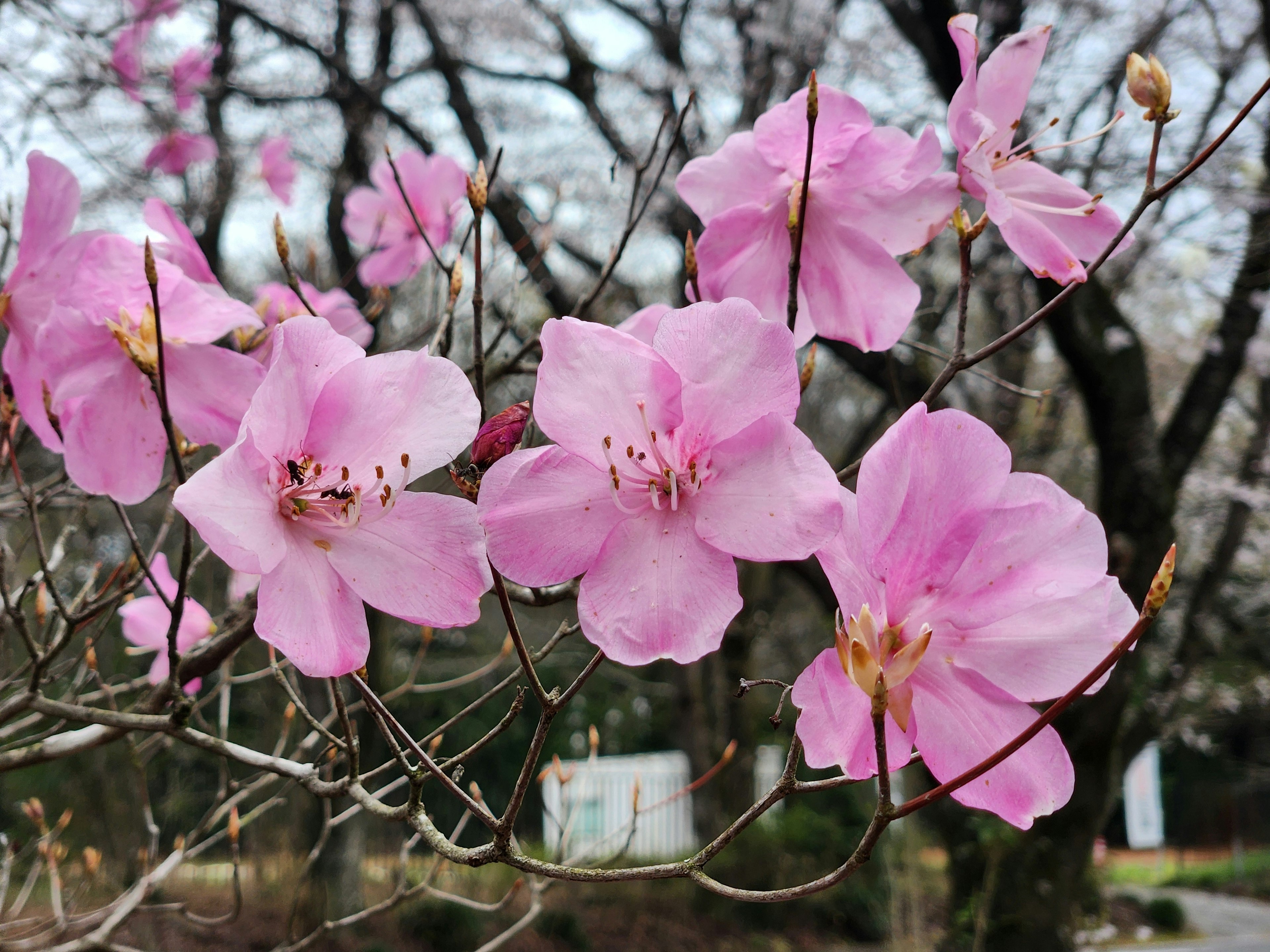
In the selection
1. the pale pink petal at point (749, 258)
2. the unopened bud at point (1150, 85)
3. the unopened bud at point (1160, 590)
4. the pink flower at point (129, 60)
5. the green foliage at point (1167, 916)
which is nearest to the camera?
the unopened bud at point (1160, 590)

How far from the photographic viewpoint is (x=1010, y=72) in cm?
78

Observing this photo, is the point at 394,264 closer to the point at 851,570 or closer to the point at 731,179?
the point at 731,179

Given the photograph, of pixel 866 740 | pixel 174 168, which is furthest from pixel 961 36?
pixel 174 168

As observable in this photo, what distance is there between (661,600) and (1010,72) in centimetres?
55

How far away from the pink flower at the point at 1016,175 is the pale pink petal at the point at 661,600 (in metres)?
0.40

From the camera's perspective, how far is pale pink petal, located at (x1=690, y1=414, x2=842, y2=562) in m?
0.54

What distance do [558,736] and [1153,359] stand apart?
24.8ft

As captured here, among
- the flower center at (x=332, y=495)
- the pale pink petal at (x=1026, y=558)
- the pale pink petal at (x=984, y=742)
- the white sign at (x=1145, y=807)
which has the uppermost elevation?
the flower center at (x=332, y=495)

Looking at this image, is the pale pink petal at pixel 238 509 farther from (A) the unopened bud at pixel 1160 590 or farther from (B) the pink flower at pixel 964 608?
(A) the unopened bud at pixel 1160 590

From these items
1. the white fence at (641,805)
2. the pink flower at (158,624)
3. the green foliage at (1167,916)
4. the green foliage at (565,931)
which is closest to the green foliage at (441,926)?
the green foliage at (565,931)

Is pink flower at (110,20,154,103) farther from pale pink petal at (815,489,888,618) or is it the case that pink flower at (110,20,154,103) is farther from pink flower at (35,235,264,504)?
pale pink petal at (815,489,888,618)

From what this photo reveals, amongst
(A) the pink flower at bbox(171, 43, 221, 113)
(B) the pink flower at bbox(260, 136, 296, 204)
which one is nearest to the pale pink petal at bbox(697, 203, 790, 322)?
(B) the pink flower at bbox(260, 136, 296, 204)

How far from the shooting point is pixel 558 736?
417 inches

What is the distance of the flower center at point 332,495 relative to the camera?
620mm
